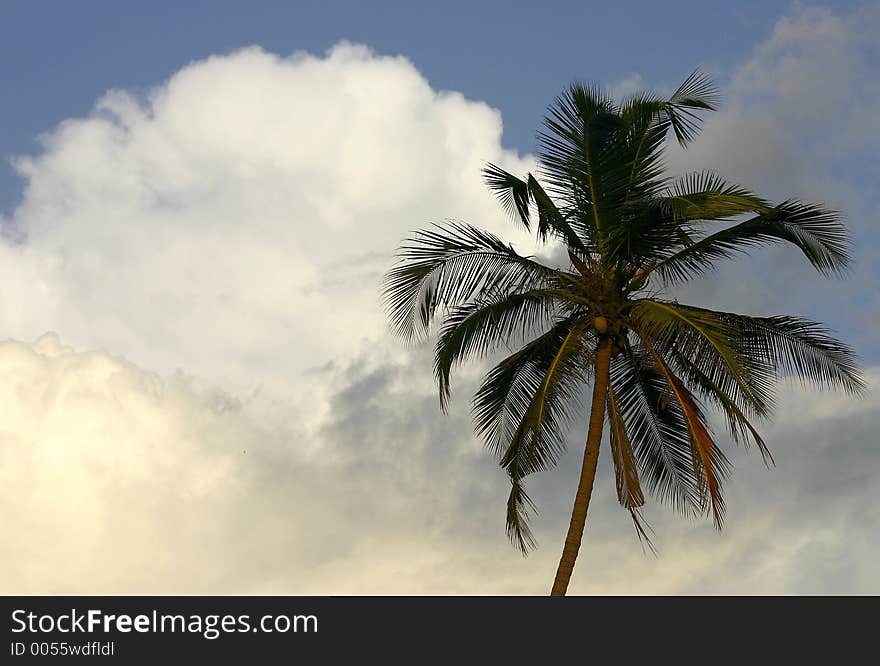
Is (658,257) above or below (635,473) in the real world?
above

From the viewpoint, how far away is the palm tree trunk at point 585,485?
22.4 meters

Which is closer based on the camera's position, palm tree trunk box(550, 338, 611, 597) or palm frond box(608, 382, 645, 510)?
palm tree trunk box(550, 338, 611, 597)

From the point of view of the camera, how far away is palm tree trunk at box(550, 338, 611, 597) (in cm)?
2239

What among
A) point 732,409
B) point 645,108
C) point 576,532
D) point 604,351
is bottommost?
point 576,532

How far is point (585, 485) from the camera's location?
2292cm

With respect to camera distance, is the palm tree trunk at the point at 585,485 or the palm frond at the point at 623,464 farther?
the palm frond at the point at 623,464
